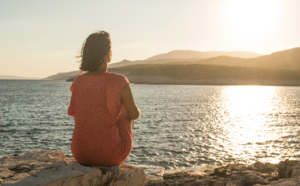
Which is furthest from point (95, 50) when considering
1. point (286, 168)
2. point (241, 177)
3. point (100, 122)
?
point (286, 168)

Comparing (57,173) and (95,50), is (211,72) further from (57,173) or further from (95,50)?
(57,173)

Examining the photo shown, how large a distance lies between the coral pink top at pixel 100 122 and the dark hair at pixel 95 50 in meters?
0.20

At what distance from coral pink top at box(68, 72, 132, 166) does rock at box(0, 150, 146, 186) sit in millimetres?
205

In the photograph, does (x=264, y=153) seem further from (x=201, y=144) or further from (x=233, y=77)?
(x=233, y=77)

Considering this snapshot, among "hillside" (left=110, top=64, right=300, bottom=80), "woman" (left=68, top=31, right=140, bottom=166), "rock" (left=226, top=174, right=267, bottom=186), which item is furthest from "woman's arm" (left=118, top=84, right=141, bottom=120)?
"hillside" (left=110, top=64, right=300, bottom=80)

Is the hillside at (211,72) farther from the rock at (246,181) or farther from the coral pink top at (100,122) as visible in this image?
the coral pink top at (100,122)

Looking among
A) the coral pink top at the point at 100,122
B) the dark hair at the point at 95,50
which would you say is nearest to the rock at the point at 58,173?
the coral pink top at the point at 100,122

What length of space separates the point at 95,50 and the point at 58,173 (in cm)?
199

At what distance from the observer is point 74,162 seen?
444 centimetres

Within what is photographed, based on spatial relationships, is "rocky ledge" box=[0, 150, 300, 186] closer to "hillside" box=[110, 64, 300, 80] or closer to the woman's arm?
the woman's arm

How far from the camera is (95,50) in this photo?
381cm

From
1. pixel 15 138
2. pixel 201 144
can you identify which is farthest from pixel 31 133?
pixel 201 144

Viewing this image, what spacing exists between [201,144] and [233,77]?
399ft

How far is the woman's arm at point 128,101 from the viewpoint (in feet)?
12.7
